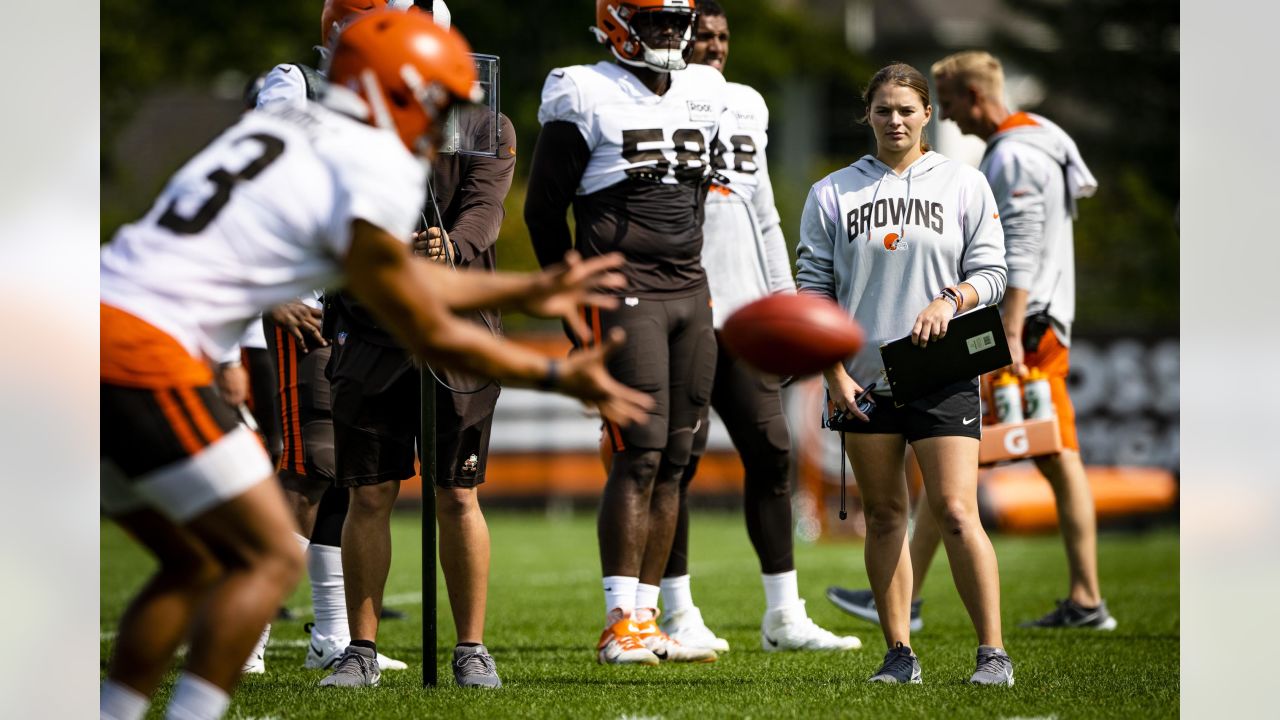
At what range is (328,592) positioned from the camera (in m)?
5.40

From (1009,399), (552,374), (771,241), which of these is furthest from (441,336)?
(1009,399)

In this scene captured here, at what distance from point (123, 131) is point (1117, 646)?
17.3 m

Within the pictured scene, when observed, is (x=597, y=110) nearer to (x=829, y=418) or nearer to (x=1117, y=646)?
(x=829, y=418)

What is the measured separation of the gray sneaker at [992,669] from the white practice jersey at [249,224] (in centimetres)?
247

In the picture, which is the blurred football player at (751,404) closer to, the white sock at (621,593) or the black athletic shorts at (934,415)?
the white sock at (621,593)

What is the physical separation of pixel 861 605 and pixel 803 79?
1959 centimetres

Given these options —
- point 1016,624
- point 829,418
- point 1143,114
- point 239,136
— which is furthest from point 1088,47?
point 239,136

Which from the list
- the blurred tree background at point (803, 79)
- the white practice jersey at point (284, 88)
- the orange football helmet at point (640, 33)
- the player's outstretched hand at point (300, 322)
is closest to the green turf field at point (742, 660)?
the player's outstretched hand at point (300, 322)

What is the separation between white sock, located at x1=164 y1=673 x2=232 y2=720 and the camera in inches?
125

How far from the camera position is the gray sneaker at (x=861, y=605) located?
255 inches

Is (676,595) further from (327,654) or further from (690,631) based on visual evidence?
(327,654)

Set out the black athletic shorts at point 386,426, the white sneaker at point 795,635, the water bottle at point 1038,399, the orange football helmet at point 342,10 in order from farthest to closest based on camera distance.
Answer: the water bottle at point 1038,399 → the white sneaker at point 795,635 → the orange football helmet at point 342,10 → the black athletic shorts at point 386,426

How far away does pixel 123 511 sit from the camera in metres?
3.50

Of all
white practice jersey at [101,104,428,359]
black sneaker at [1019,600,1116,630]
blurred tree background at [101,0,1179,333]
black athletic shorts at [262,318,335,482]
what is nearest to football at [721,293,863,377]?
white practice jersey at [101,104,428,359]
